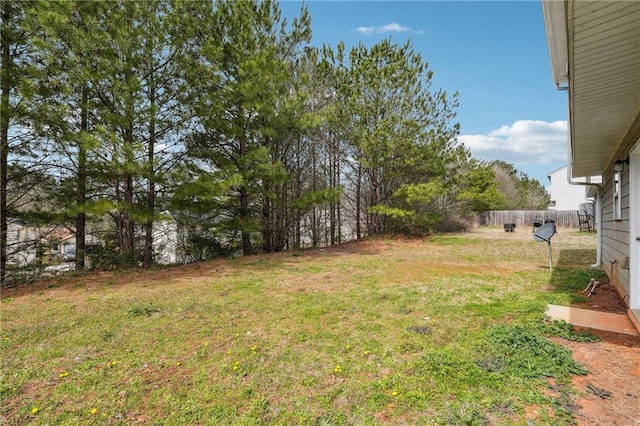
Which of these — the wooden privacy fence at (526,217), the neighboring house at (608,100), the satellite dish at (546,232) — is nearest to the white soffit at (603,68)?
the neighboring house at (608,100)

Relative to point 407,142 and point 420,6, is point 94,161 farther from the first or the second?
point 407,142

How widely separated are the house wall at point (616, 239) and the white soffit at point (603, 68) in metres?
0.89

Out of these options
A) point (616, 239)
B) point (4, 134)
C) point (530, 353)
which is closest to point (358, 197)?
point (616, 239)

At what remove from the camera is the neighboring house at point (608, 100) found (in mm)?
1782

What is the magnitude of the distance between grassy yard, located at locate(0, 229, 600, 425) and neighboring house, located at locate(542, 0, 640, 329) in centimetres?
105

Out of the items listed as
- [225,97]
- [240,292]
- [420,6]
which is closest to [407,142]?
[420,6]

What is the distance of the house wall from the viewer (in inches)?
164

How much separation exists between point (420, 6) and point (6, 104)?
26.7ft

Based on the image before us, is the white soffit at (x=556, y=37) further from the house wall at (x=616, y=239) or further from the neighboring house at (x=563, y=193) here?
the neighboring house at (x=563, y=193)

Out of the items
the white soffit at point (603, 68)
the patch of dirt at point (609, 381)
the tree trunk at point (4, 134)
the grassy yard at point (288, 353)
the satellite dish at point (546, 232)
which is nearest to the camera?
the white soffit at point (603, 68)

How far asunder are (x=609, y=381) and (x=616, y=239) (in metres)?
3.75

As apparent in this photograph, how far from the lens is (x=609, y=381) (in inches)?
90.3

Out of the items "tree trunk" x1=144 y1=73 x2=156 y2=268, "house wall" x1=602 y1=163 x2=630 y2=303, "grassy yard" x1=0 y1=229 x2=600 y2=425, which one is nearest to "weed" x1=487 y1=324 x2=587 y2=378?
"grassy yard" x1=0 y1=229 x2=600 y2=425

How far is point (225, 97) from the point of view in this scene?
8344 mm
